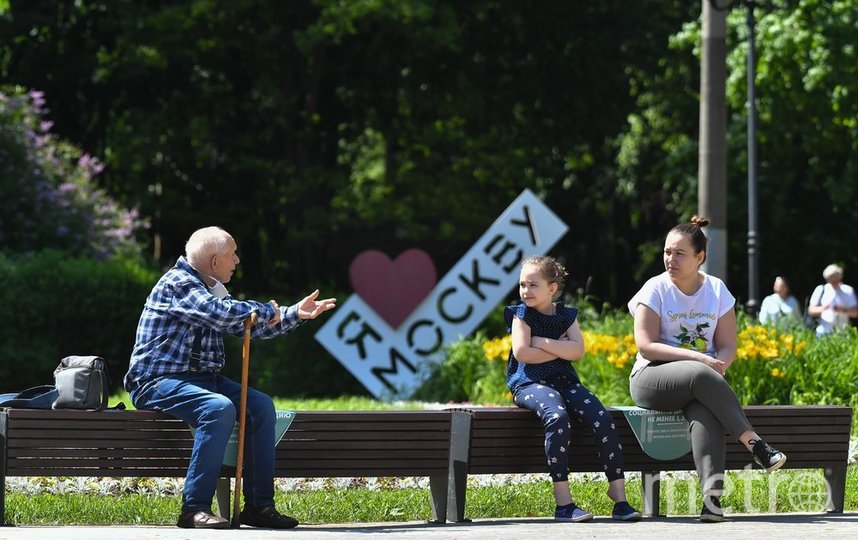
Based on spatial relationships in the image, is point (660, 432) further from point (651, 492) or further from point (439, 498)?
point (439, 498)

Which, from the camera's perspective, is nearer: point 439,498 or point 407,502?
point 439,498

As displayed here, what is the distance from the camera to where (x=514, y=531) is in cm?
694

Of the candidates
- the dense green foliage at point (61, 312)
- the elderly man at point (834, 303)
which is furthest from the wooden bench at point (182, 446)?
the elderly man at point (834, 303)

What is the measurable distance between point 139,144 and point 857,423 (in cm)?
1473

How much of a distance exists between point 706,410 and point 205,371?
2315mm

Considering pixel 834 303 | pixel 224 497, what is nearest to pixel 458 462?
pixel 224 497

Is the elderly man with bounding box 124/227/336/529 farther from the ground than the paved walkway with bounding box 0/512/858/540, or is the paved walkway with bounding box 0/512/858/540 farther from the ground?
the elderly man with bounding box 124/227/336/529

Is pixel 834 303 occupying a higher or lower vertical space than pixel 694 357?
higher

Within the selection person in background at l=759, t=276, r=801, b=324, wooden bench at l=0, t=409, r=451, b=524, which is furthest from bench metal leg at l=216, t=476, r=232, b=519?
person in background at l=759, t=276, r=801, b=324

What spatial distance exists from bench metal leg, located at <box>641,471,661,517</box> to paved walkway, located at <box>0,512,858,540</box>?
0.30m

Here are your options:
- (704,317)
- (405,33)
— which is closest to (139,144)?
(405,33)

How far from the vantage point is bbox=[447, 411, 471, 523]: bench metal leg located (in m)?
7.36

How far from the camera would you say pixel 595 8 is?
2823cm

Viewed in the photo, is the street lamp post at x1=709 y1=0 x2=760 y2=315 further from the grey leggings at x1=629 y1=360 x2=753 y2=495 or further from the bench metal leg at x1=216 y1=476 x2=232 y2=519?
the bench metal leg at x1=216 y1=476 x2=232 y2=519
